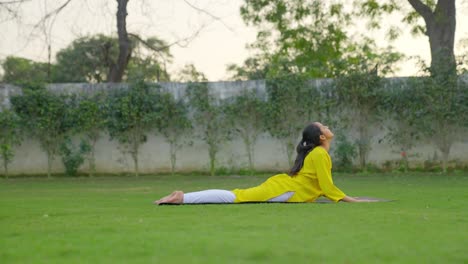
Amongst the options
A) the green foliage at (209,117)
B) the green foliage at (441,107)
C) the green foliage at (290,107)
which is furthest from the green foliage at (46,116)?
the green foliage at (441,107)

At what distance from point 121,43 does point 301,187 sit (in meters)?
13.5

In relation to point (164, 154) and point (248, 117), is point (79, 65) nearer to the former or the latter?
point (164, 154)

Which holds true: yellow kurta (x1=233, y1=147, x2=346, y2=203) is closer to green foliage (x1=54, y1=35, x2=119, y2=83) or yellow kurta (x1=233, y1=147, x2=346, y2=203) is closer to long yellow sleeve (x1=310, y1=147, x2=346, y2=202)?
long yellow sleeve (x1=310, y1=147, x2=346, y2=202)

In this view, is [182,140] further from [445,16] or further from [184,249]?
[184,249]

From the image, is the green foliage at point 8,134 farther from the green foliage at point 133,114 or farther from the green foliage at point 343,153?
the green foliage at point 343,153

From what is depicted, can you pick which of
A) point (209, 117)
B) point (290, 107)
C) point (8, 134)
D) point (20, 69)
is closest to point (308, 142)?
point (290, 107)

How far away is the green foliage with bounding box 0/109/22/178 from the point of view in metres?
17.5

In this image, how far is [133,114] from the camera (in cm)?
1812

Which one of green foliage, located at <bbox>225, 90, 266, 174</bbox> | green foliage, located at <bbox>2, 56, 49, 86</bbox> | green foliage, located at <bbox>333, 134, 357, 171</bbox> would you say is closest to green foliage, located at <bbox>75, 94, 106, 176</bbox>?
green foliage, located at <bbox>225, 90, 266, 174</bbox>

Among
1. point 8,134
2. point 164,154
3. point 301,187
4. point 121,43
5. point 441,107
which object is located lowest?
point 301,187

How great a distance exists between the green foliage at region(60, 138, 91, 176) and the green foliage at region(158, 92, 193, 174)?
5.92 feet

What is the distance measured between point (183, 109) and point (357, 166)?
4.29 m

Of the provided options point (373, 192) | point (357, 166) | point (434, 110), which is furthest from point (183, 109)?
point (373, 192)

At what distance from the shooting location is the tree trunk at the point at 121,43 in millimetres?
20781
